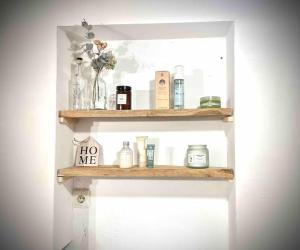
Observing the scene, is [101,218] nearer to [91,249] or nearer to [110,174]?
[91,249]

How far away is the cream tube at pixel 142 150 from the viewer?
44.0 inches

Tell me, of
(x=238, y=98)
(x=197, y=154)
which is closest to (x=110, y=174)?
(x=197, y=154)

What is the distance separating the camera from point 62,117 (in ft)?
3.46

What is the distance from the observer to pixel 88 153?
1.16 meters

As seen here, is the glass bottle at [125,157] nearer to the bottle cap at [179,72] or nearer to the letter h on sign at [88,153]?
the letter h on sign at [88,153]

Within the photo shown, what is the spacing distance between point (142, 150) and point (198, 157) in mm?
275

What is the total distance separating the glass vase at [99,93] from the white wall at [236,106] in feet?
0.65

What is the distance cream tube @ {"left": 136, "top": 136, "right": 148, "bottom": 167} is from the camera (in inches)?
44.0

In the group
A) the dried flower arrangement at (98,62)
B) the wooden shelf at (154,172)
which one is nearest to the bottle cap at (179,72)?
the dried flower arrangement at (98,62)

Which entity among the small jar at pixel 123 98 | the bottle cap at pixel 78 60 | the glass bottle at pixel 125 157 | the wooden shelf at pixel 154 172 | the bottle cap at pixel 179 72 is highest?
the bottle cap at pixel 78 60

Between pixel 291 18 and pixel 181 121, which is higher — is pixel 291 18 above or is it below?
above

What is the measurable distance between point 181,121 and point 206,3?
0.57 metres

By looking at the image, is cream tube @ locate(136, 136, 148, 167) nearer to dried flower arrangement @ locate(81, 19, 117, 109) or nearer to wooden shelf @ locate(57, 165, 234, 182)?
wooden shelf @ locate(57, 165, 234, 182)

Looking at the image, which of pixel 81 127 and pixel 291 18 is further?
pixel 81 127
